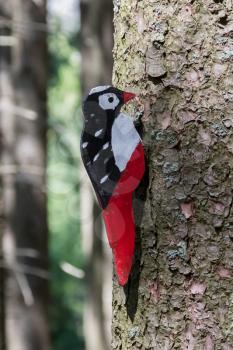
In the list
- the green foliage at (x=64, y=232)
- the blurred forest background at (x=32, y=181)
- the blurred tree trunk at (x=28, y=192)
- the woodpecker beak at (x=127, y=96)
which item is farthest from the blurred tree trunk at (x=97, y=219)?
the woodpecker beak at (x=127, y=96)

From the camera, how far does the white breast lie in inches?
49.4

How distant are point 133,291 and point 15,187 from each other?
13.3 ft

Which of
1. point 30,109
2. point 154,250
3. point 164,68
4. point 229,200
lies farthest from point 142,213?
point 30,109

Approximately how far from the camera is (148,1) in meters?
1.30

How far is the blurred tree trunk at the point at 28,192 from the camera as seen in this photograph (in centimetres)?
511

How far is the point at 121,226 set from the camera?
4.16ft

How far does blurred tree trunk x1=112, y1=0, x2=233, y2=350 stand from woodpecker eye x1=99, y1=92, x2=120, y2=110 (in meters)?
0.07

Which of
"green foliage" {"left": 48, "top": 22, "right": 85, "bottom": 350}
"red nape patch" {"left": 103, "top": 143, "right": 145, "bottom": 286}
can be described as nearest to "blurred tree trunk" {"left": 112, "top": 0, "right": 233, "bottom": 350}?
"red nape patch" {"left": 103, "top": 143, "right": 145, "bottom": 286}

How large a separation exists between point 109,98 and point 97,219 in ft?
13.4

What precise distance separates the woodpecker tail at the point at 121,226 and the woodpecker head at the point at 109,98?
17 cm

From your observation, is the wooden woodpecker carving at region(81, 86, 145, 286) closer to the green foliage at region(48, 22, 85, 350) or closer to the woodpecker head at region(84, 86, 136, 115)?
the woodpecker head at region(84, 86, 136, 115)

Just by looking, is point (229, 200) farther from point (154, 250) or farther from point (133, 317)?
point (133, 317)

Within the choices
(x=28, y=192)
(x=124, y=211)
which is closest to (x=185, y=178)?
(x=124, y=211)

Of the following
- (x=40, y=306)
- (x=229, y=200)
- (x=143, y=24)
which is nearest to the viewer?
(x=229, y=200)
